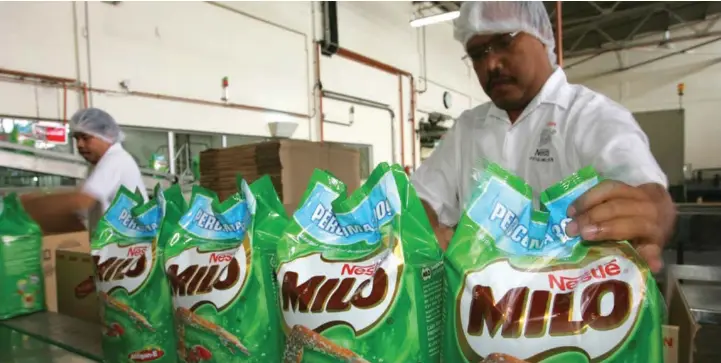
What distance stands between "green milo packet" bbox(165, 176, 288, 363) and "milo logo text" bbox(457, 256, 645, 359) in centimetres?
27

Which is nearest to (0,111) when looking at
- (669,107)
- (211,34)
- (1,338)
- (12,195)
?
(211,34)

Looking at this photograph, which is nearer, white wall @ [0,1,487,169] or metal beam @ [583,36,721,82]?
white wall @ [0,1,487,169]

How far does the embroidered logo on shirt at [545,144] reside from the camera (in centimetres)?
121

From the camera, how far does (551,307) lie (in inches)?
18.3

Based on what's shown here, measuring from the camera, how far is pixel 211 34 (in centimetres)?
394

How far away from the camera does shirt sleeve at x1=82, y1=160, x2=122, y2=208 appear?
6.46 ft

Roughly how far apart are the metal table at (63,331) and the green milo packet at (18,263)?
33 millimetres

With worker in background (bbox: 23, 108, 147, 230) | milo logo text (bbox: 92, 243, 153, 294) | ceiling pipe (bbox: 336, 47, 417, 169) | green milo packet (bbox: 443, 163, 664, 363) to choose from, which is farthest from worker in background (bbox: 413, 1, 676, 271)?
ceiling pipe (bbox: 336, 47, 417, 169)

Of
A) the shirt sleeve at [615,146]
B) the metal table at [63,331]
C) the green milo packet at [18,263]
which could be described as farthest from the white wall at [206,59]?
the shirt sleeve at [615,146]

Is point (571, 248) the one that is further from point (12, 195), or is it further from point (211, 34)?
point (211, 34)

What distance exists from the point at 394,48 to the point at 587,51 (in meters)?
4.52

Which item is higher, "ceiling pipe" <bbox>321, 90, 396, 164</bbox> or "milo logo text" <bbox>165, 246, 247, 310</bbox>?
"ceiling pipe" <bbox>321, 90, 396, 164</bbox>

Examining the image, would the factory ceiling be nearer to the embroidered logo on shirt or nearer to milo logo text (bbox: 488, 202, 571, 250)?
the embroidered logo on shirt

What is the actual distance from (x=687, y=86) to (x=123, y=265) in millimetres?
10125
